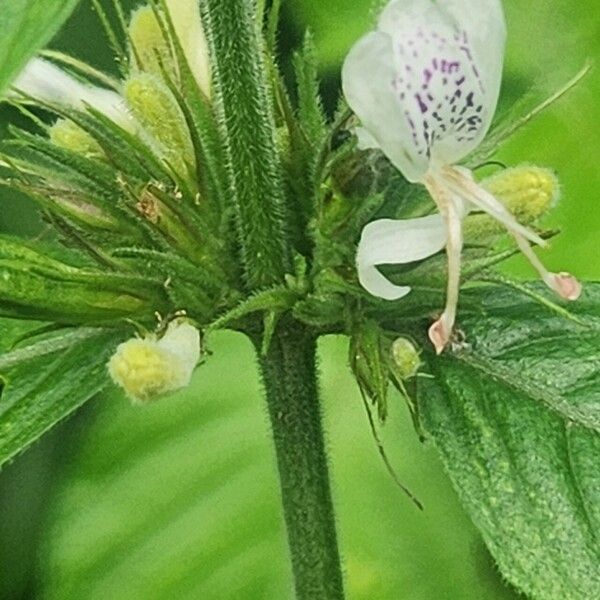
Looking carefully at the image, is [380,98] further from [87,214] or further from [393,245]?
[87,214]

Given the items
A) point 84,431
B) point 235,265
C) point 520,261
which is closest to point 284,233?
point 235,265

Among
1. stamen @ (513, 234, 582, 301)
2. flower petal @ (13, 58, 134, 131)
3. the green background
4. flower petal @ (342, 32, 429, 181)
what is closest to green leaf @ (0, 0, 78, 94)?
flower petal @ (342, 32, 429, 181)

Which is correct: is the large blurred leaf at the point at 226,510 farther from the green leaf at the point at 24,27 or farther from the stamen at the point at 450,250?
the green leaf at the point at 24,27

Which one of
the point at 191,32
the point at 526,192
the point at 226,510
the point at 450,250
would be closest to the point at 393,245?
the point at 450,250

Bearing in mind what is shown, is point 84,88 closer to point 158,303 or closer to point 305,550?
point 158,303

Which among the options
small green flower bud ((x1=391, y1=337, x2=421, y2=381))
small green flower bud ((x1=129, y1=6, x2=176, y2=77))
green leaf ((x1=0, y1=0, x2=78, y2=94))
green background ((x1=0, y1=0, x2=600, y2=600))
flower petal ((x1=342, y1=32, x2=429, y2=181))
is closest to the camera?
green leaf ((x1=0, y1=0, x2=78, y2=94))

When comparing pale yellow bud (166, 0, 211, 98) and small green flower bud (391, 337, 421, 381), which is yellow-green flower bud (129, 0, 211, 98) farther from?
small green flower bud (391, 337, 421, 381)

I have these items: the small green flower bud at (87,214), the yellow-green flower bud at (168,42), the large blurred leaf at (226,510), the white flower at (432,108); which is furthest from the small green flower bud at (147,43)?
the large blurred leaf at (226,510)
